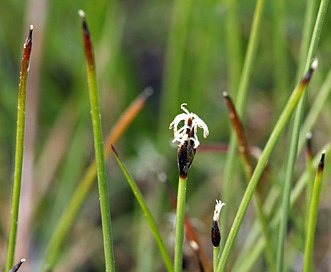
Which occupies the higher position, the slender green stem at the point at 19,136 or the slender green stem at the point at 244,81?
the slender green stem at the point at 244,81

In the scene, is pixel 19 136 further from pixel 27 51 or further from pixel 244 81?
pixel 244 81

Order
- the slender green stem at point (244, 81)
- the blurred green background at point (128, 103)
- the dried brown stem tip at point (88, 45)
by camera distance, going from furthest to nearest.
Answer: the blurred green background at point (128, 103) < the slender green stem at point (244, 81) < the dried brown stem tip at point (88, 45)

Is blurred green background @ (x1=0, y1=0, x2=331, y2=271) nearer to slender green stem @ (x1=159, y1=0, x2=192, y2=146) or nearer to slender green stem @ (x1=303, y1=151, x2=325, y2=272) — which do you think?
slender green stem @ (x1=159, y1=0, x2=192, y2=146)

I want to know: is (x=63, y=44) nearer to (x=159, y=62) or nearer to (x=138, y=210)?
(x=159, y=62)

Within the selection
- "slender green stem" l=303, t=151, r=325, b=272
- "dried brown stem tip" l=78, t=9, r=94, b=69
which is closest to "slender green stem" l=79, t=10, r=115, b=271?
"dried brown stem tip" l=78, t=9, r=94, b=69

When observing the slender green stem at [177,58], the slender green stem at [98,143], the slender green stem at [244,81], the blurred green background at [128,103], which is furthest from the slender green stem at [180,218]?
the slender green stem at [177,58]

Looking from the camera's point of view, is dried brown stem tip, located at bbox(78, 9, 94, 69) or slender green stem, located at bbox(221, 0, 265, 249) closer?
dried brown stem tip, located at bbox(78, 9, 94, 69)

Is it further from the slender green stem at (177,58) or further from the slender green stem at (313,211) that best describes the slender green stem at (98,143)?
the slender green stem at (177,58)

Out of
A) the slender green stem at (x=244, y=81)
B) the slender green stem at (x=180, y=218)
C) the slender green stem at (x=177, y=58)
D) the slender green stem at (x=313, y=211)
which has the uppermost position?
the slender green stem at (x=177, y=58)

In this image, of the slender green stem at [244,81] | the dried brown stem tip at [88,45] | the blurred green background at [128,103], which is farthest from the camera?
the blurred green background at [128,103]

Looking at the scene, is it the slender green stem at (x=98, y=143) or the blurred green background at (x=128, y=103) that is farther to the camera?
the blurred green background at (x=128, y=103)
